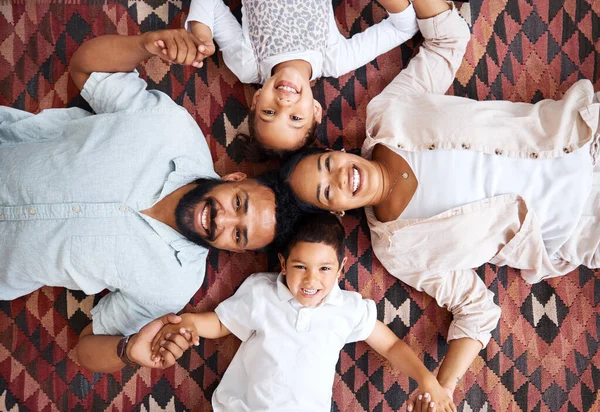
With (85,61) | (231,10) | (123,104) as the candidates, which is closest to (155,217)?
(123,104)

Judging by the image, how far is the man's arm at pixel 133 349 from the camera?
4.00ft

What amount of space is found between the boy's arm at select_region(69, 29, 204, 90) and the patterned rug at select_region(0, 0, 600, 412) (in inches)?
9.5

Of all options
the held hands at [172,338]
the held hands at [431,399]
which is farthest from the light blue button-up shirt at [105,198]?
the held hands at [431,399]

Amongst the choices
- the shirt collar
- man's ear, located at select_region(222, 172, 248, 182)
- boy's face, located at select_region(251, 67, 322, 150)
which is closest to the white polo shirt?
the shirt collar

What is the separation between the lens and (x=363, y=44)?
1545 mm

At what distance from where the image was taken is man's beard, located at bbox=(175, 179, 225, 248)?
130 cm

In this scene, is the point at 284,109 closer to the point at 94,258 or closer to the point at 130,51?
the point at 130,51

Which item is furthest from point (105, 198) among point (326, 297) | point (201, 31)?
point (326, 297)

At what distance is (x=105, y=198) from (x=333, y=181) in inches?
25.2

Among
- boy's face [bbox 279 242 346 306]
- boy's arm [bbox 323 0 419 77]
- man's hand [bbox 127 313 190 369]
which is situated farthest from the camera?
boy's arm [bbox 323 0 419 77]

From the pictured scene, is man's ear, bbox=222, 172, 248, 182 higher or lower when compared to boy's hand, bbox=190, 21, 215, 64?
lower

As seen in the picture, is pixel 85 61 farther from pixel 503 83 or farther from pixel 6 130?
pixel 503 83

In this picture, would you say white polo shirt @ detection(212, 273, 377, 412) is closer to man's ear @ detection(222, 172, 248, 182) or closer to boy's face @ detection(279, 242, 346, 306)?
boy's face @ detection(279, 242, 346, 306)

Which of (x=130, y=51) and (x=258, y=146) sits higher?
(x=130, y=51)
